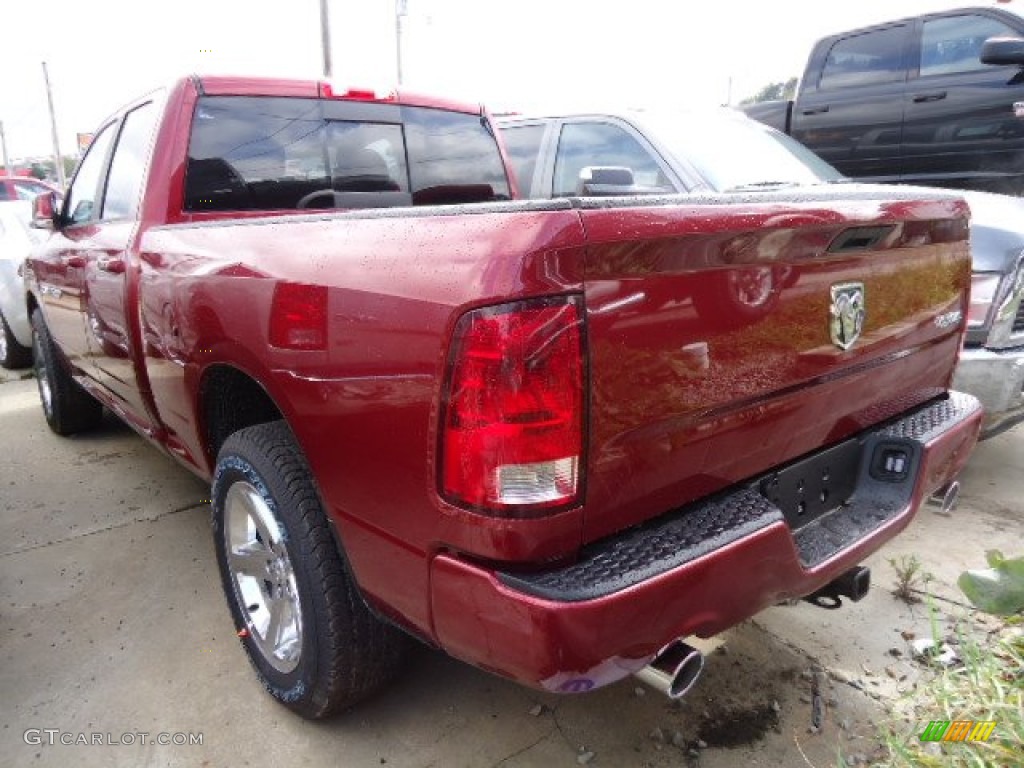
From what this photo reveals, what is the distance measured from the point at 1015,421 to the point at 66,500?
4.50 meters

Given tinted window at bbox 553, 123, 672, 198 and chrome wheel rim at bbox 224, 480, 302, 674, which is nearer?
chrome wheel rim at bbox 224, 480, 302, 674

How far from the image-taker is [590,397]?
1.38 meters

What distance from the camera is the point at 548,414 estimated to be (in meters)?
1.36

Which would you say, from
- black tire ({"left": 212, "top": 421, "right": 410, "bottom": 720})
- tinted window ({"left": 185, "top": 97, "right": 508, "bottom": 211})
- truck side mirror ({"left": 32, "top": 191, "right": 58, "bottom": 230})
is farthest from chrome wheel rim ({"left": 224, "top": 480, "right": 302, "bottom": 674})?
truck side mirror ({"left": 32, "top": 191, "right": 58, "bottom": 230})

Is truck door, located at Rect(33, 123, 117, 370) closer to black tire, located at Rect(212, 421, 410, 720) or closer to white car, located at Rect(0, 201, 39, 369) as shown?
black tire, located at Rect(212, 421, 410, 720)

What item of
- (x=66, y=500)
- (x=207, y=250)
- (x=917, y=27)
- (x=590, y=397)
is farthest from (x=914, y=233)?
(x=917, y=27)

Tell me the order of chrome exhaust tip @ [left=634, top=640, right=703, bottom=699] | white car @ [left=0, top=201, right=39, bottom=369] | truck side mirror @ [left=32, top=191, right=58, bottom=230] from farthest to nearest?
white car @ [left=0, top=201, right=39, bottom=369] → truck side mirror @ [left=32, top=191, right=58, bottom=230] → chrome exhaust tip @ [left=634, top=640, right=703, bottom=699]

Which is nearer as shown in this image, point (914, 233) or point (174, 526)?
point (914, 233)

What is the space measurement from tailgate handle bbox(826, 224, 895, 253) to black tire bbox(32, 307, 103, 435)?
4.22m

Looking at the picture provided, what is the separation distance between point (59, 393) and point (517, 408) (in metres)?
4.27

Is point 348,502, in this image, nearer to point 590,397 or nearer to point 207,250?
point 590,397

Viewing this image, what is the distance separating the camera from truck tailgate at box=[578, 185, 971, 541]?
1.41m

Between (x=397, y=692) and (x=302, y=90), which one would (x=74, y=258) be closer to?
(x=302, y=90)
